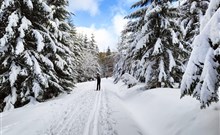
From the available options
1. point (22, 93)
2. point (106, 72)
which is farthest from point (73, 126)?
point (106, 72)

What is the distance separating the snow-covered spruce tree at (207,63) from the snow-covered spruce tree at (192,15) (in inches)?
510

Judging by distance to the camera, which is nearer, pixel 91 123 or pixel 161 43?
pixel 91 123

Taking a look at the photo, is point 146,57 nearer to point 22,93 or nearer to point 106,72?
point 22,93

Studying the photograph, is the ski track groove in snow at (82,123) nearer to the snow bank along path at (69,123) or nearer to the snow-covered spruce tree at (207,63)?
the snow bank along path at (69,123)

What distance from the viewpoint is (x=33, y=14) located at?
13719mm

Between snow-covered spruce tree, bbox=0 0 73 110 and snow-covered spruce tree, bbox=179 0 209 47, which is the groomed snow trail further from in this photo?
snow-covered spruce tree, bbox=179 0 209 47

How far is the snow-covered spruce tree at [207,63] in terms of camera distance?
3748 mm

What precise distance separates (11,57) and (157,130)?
9.58 m

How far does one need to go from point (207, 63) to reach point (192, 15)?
15.7 meters

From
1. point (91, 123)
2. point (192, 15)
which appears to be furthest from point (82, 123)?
point (192, 15)

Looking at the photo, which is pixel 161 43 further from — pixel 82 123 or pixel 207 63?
pixel 207 63

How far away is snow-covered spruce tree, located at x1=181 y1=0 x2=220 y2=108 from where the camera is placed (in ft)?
12.3

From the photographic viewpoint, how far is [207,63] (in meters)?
3.83

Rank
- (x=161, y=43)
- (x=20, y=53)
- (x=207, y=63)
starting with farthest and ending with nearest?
(x=161, y=43)
(x=20, y=53)
(x=207, y=63)
